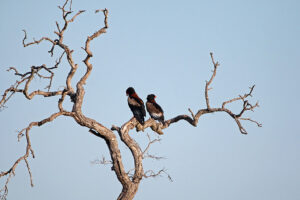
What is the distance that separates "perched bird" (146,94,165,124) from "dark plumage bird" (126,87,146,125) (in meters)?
0.31

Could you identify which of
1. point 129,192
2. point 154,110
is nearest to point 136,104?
point 154,110

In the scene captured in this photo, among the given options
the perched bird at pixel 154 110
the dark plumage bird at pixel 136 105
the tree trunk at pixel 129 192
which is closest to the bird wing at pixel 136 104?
the dark plumage bird at pixel 136 105

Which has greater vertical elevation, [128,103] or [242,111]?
[128,103]

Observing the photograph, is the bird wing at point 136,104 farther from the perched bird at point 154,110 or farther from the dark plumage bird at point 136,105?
the perched bird at point 154,110

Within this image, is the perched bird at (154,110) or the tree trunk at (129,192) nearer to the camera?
the tree trunk at (129,192)

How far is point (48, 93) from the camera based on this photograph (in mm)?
10641

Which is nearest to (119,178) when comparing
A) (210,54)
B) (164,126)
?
(164,126)

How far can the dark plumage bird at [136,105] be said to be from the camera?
1118 centimetres

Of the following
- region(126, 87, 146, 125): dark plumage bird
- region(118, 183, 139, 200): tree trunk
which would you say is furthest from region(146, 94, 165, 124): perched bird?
region(118, 183, 139, 200): tree trunk

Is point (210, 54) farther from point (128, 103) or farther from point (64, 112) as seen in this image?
point (64, 112)

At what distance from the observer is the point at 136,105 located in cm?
1189

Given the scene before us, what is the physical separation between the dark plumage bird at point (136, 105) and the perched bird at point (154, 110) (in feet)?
1.02

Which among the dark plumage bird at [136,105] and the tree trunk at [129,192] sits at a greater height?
the dark plumage bird at [136,105]

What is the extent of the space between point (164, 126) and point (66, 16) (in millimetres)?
3750
